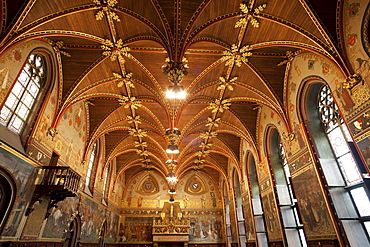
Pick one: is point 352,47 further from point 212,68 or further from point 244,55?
point 212,68

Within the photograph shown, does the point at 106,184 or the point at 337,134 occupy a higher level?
the point at 106,184

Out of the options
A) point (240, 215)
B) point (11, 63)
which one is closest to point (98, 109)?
point (11, 63)

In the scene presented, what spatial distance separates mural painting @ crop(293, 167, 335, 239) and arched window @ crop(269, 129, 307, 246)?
680mm

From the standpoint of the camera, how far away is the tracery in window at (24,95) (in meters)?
8.19

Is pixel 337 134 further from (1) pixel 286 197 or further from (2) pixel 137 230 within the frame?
(2) pixel 137 230

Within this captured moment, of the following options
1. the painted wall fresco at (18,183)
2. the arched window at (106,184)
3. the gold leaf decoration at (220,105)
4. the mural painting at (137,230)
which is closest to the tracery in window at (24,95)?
the painted wall fresco at (18,183)

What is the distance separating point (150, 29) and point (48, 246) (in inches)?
417

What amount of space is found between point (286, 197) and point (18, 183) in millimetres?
12567

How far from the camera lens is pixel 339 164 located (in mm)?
8805

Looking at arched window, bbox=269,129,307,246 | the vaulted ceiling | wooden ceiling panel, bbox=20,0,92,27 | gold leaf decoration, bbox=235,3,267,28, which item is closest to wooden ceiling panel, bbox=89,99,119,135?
the vaulted ceiling

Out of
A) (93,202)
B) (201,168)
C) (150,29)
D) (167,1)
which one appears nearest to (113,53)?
(150,29)

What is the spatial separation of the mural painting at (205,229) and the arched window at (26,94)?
19.5 metres

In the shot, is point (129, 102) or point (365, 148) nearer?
point (365, 148)

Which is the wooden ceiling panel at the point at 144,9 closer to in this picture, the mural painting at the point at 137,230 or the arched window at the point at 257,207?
the arched window at the point at 257,207
